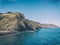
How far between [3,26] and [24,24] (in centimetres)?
1510

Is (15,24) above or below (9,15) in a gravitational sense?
below

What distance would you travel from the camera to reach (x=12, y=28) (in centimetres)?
8006

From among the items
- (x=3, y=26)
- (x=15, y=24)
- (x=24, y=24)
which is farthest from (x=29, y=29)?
(x=3, y=26)

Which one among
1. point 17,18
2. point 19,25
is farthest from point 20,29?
point 17,18

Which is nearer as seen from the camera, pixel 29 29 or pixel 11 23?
pixel 11 23

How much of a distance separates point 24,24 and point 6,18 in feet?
38.9

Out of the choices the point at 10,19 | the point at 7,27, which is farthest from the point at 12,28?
the point at 10,19

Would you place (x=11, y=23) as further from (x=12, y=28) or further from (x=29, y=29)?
(x=29, y=29)

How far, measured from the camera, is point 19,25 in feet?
277

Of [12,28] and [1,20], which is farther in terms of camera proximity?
[1,20]

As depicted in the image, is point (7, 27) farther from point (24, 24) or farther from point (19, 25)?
point (24, 24)

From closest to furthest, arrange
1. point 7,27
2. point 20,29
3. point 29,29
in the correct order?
point 7,27 < point 20,29 < point 29,29

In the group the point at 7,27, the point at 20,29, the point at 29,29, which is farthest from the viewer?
the point at 29,29

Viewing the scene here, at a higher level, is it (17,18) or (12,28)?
(17,18)
